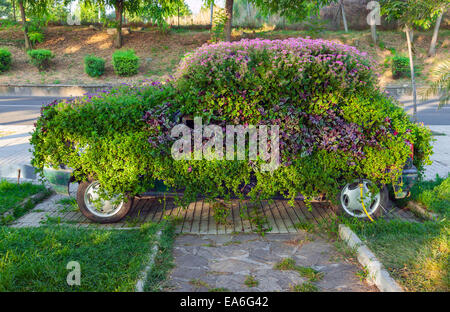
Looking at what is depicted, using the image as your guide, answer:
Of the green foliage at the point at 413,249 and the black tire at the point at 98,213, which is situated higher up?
the black tire at the point at 98,213

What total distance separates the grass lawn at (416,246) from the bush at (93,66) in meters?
19.7

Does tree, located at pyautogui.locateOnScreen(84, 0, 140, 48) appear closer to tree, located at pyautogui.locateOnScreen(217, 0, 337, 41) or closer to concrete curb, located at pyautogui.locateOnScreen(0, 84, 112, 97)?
concrete curb, located at pyautogui.locateOnScreen(0, 84, 112, 97)

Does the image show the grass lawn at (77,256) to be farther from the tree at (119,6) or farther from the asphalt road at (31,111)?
the tree at (119,6)

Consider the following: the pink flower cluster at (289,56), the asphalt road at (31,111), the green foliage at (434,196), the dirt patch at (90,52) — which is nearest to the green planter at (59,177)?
the pink flower cluster at (289,56)

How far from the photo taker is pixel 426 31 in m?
26.6

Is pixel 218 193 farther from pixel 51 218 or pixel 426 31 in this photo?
pixel 426 31

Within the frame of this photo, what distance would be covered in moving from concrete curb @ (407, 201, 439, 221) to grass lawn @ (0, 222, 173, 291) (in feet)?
11.4

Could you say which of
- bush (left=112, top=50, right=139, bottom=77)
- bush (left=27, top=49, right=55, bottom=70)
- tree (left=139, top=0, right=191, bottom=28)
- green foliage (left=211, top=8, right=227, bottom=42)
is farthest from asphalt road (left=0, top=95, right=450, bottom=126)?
tree (left=139, top=0, right=191, bottom=28)

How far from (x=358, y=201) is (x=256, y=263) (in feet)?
6.02

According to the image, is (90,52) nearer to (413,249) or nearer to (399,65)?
(399,65)

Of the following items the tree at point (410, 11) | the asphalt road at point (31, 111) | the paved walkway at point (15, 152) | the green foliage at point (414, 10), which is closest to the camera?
the paved walkway at point (15, 152)

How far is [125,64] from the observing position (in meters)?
21.4

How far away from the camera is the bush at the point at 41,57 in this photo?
22141 mm

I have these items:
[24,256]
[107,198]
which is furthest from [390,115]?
[24,256]
